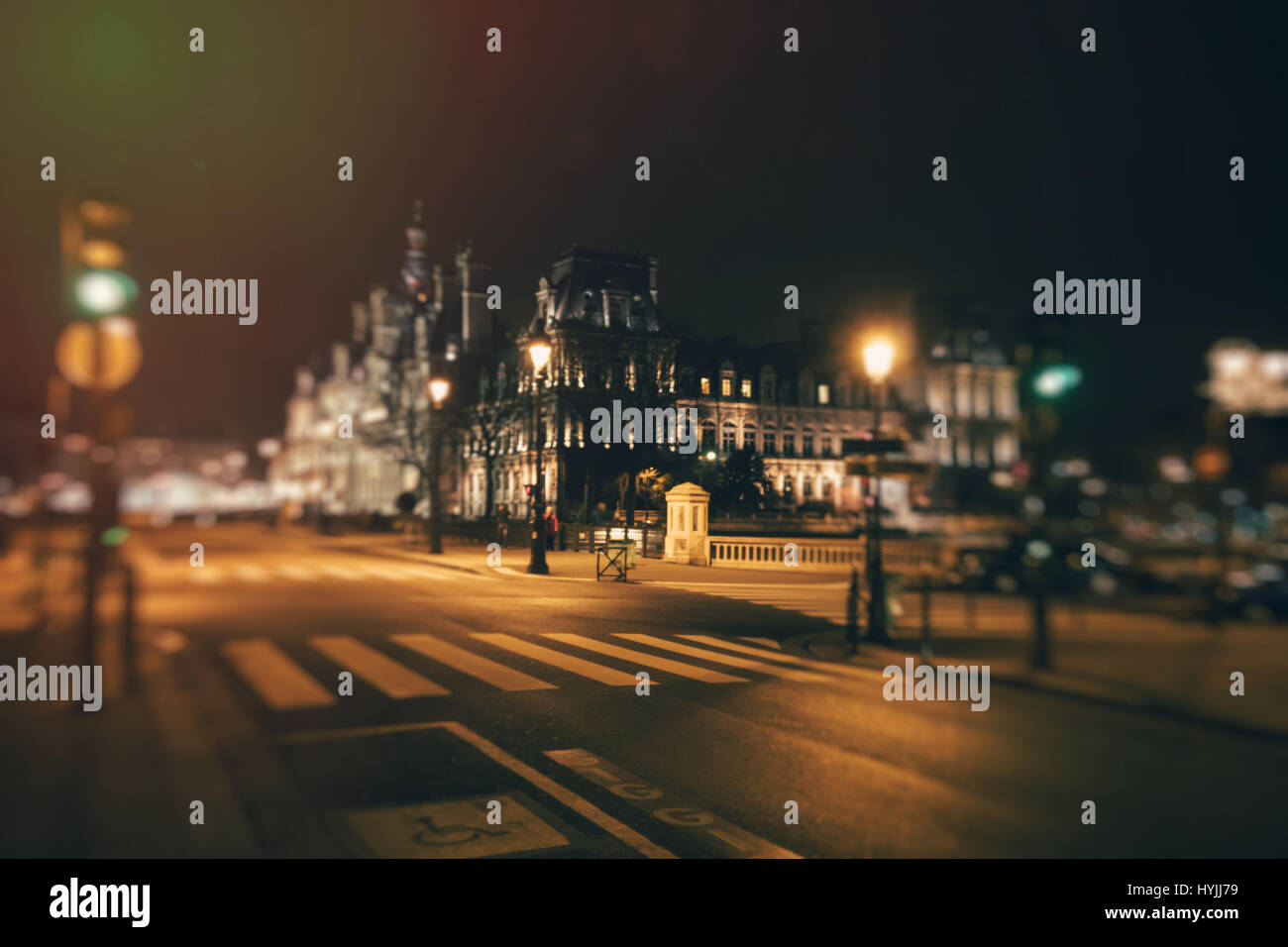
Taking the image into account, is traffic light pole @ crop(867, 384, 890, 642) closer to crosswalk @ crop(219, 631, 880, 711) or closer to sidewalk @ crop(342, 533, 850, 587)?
crosswalk @ crop(219, 631, 880, 711)

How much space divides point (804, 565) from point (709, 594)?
5.66m

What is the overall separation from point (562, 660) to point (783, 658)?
9.00ft

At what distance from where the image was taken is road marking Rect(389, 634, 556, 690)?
830 centimetres

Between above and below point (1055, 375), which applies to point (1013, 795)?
below

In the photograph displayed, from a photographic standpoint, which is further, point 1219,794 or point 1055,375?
point 1055,375

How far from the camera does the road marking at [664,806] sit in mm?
4759

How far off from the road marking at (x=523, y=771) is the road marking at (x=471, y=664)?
4.97 feet

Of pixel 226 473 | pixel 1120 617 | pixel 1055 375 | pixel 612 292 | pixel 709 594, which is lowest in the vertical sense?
pixel 709 594

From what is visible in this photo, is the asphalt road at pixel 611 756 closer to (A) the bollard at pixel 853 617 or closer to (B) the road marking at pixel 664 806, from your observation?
(B) the road marking at pixel 664 806

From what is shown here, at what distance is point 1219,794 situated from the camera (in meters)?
5.29

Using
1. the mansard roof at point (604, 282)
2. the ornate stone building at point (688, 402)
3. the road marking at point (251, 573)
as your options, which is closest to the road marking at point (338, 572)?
the ornate stone building at point (688, 402)
